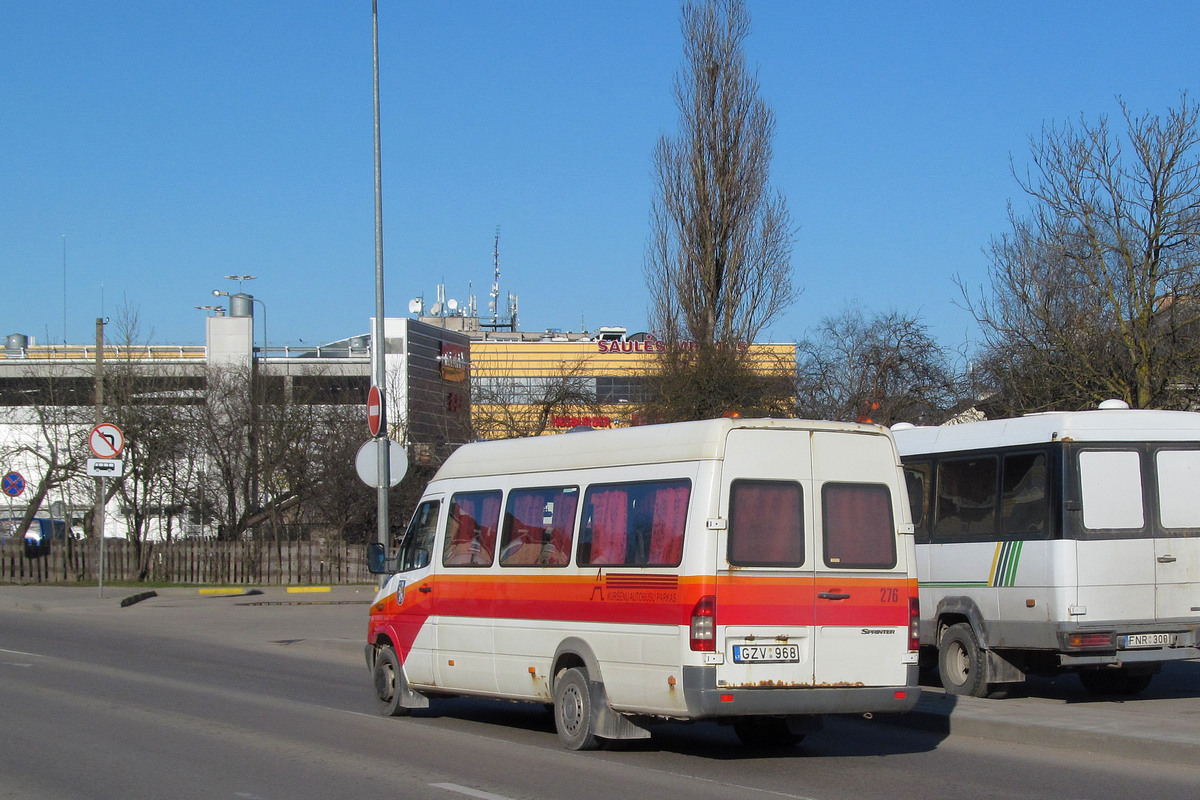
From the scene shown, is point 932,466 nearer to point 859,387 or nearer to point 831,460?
point 831,460

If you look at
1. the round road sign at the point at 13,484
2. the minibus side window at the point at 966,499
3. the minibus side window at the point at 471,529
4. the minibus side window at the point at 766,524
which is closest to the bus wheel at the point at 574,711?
the minibus side window at the point at 471,529

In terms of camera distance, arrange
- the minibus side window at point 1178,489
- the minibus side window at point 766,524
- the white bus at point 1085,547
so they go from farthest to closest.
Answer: the minibus side window at point 1178,489 → the white bus at point 1085,547 → the minibus side window at point 766,524

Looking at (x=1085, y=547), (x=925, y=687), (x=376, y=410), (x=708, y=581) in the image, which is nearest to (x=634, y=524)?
(x=708, y=581)

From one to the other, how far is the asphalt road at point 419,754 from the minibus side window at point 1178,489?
6.07 ft

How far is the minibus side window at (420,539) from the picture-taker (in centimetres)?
1238

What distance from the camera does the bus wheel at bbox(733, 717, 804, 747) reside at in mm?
10719

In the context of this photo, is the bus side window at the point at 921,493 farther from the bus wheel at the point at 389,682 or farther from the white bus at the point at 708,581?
the bus wheel at the point at 389,682

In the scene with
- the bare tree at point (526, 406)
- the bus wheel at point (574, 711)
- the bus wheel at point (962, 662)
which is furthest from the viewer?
the bare tree at point (526, 406)

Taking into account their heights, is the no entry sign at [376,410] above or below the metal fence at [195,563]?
above

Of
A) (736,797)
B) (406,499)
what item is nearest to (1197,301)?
(736,797)

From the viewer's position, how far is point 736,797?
8.20 meters

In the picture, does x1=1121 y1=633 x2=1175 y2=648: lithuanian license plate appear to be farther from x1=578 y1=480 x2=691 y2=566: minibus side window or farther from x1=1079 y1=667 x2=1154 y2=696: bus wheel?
x1=578 y1=480 x2=691 y2=566: minibus side window

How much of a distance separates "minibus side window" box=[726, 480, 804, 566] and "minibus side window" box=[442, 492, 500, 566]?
9.48ft

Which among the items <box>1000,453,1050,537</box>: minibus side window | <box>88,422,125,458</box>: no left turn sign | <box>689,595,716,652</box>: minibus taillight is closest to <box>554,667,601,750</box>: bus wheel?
<box>689,595,716,652</box>: minibus taillight
